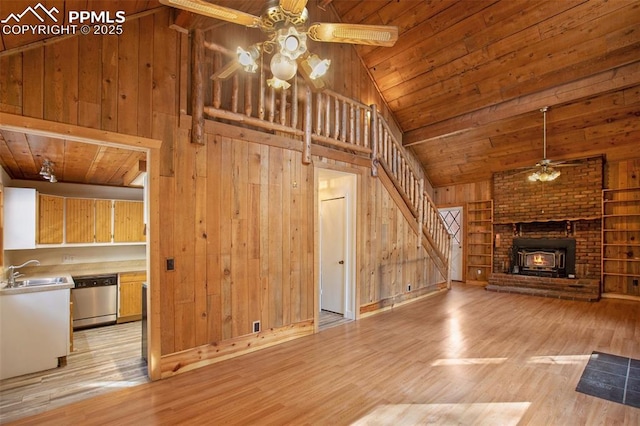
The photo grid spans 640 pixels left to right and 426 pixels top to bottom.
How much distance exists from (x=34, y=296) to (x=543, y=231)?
9547mm

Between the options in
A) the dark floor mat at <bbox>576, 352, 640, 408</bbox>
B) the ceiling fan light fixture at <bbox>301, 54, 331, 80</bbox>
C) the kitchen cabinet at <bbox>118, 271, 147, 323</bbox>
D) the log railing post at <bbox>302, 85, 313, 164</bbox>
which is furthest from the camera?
the kitchen cabinet at <bbox>118, 271, 147, 323</bbox>

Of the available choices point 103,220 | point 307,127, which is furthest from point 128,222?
point 307,127

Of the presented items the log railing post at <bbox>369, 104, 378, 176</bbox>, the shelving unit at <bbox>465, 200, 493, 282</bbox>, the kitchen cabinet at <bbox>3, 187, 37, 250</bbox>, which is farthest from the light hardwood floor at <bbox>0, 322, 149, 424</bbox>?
the shelving unit at <bbox>465, 200, 493, 282</bbox>

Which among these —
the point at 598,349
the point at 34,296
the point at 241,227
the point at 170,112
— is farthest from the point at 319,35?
the point at 598,349

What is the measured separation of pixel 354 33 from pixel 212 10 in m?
1.06

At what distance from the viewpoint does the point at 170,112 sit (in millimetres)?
3145

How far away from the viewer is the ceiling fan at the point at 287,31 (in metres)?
2.05

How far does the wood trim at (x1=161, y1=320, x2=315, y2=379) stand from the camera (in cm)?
307

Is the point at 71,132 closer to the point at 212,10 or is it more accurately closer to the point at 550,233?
the point at 212,10

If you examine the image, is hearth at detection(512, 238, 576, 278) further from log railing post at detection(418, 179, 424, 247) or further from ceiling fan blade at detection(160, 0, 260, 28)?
ceiling fan blade at detection(160, 0, 260, 28)

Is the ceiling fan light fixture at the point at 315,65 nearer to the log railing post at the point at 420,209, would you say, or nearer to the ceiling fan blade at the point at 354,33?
the ceiling fan blade at the point at 354,33

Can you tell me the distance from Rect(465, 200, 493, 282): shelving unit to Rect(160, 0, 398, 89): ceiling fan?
23.9ft

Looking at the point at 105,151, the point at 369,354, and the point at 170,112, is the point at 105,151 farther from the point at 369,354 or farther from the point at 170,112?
the point at 369,354

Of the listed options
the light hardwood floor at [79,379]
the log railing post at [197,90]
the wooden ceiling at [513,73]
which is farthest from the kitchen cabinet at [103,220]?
the wooden ceiling at [513,73]
